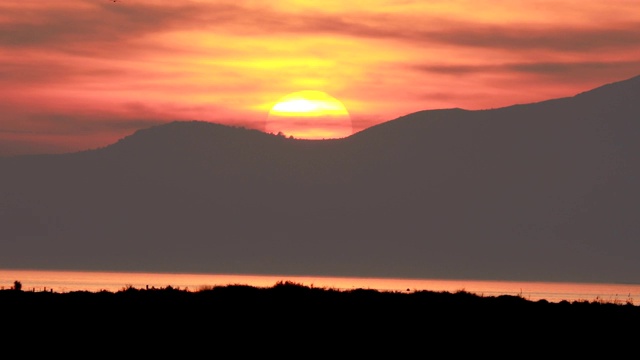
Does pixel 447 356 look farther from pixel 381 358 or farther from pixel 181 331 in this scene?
pixel 181 331

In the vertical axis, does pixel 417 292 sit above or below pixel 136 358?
above

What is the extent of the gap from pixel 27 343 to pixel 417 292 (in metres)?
18.3

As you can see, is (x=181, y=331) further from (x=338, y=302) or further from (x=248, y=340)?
(x=338, y=302)

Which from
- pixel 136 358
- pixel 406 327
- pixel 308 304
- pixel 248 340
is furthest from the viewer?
pixel 308 304

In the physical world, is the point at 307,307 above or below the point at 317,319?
above

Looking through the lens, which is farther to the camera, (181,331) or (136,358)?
(181,331)

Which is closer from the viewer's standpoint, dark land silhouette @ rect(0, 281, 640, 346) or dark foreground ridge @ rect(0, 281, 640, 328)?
dark land silhouette @ rect(0, 281, 640, 346)

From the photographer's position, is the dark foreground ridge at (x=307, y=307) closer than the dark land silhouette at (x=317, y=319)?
No

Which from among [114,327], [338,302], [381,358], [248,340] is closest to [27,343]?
A: [114,327]

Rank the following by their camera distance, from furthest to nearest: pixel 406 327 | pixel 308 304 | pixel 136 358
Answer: pixel 308 304
pixel 406 327
pixel 136 358

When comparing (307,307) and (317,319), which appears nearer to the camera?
(317,319)

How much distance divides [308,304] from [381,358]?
986 cm

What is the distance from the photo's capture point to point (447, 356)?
3738 cm

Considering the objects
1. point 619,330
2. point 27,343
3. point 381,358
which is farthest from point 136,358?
point 619,330
